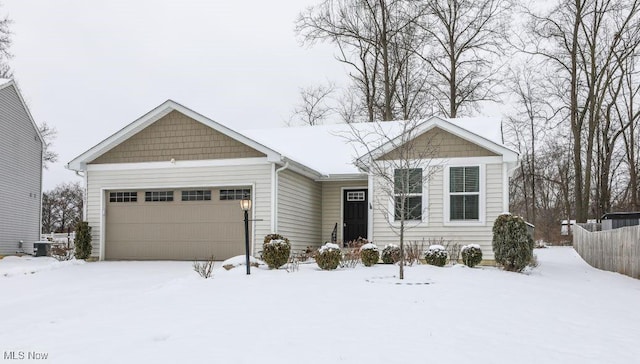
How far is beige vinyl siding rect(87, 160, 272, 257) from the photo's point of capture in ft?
48.9

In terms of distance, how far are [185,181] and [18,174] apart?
7.93 metres

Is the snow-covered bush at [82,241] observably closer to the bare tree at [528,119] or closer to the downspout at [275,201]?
the downspout at [275,201]

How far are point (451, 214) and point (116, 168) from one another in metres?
9.20

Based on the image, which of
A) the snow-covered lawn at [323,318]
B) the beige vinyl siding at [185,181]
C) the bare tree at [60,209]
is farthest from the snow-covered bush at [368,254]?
the bare tree at [60,209]

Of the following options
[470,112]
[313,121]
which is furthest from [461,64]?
[313,121]

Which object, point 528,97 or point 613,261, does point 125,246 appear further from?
point 528,97

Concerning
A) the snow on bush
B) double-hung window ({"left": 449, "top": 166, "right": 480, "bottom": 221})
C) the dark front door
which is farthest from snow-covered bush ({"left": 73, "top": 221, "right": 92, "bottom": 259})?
double-hung window ({"left": 449, "top": 166, "right": 480, "bottom": 221})

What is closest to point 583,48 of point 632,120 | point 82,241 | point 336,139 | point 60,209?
point 632,120

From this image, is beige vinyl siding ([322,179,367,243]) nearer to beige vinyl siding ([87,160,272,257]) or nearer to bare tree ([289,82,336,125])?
beige vinyl siding ([87,160,272,257])

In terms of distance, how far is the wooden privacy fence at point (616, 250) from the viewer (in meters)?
12.9

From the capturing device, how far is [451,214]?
14.7m

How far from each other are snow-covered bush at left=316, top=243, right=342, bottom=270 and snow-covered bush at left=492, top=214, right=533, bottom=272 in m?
3.55

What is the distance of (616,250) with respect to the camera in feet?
48.1

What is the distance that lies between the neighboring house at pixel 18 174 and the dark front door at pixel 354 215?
11152mm
